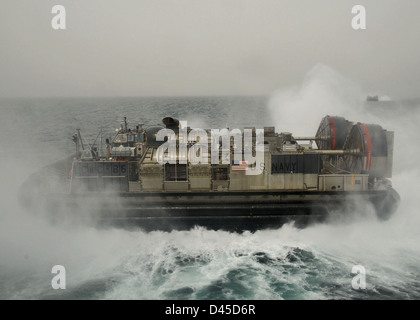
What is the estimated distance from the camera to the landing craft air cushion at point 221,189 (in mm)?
19156

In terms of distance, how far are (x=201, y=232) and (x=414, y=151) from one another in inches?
1040

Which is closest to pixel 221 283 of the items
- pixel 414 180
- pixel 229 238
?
pixel 229 238

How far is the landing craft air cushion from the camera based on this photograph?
19.2 metres

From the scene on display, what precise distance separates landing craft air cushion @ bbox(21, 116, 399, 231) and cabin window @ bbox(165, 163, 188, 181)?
55 mm

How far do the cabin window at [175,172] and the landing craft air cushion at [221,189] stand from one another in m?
0.05

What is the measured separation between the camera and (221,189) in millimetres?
19500

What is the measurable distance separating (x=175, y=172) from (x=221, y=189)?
8.78 feet

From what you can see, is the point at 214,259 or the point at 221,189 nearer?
the point at 214,259

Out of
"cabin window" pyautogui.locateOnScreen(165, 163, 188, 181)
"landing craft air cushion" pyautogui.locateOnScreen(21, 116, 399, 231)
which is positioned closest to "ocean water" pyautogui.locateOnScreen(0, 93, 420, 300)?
"landing craft air cushion" pyautogui.locateOnScreen(21, 116, 399, 231)

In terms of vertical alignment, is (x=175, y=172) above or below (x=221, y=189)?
above

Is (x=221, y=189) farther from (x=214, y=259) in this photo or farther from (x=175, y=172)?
(x=214, y=259)

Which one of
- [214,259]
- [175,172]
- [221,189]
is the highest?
[175,172]

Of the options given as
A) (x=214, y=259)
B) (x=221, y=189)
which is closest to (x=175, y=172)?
(x=221, y=189)

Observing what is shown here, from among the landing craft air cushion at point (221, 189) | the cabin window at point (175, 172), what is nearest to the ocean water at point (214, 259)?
the landing craft air cushion at point (221, 189)
